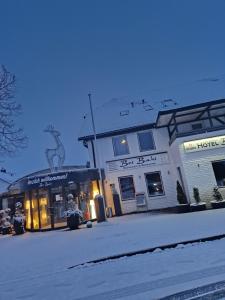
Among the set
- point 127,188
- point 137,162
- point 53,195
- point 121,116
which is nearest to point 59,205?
point 53,195

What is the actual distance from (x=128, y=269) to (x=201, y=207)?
9968 millimetres

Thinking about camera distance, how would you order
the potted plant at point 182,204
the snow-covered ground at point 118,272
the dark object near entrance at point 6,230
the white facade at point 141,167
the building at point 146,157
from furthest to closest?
1. the white facade at point 141,167
2. the building at point 146,157
3. the dark object near entrance at point 6,230
4. the potted plant at point 182,204
5. the snow-covered ground at point 118,272

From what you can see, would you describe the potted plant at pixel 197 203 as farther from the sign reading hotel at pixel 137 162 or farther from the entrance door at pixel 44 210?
the entrance door at pixel 44 210

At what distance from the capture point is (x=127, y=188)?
19.7m

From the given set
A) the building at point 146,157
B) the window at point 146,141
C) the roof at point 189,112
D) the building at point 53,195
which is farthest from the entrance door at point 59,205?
the roof at point 189,112

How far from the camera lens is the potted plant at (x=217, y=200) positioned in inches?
550

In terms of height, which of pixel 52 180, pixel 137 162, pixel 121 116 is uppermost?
pixel 121 116

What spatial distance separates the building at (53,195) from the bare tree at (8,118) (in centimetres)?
774

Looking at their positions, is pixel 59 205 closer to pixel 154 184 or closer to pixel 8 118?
pixel 154 184

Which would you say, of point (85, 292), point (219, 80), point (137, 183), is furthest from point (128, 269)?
point (219, 80)

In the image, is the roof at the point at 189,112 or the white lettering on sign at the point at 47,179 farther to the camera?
the white lettering on sign at the point at 47,179

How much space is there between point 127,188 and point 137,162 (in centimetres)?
205

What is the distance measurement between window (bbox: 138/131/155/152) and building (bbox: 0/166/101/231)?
4.81m

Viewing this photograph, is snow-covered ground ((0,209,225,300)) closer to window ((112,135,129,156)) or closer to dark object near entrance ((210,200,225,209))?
dark object near entrance ((210,200,225,209))
